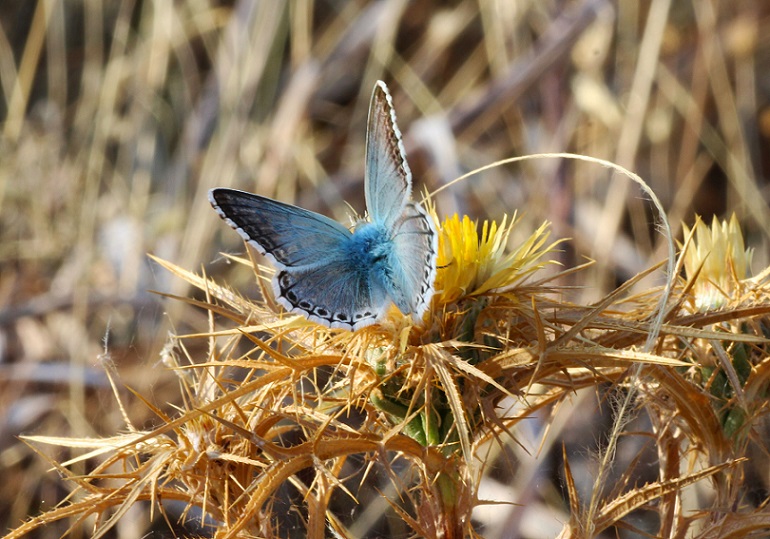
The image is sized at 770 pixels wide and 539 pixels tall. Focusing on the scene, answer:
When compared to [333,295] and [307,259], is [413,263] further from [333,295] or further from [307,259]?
[307,259]

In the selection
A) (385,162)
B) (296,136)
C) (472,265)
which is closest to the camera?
(472,265)

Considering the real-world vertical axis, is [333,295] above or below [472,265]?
below

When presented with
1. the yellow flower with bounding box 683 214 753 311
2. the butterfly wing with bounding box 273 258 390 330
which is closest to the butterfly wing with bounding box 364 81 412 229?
the butterfly wing with bounding box 273 258 390 330

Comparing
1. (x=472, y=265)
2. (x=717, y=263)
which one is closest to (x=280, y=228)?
(x=472, y=265)

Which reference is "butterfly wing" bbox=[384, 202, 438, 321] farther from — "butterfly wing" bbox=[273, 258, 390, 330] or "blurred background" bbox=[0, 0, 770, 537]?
"blurred background" bbox=[0, 0, 770, 537]

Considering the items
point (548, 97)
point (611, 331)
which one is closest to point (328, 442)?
point (611, 331)

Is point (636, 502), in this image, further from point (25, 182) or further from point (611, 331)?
point (25, 182)

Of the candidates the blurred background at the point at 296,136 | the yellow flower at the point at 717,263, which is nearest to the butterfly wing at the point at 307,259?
the yellow flower at the point at 717,263
